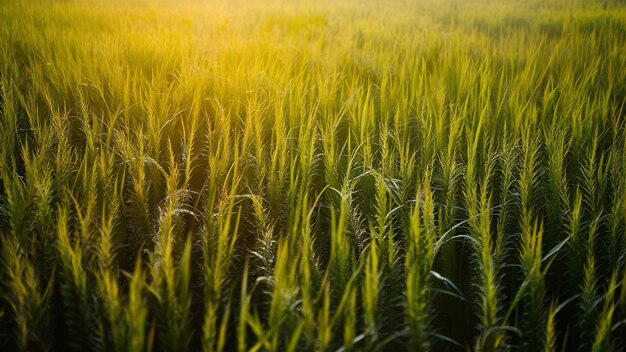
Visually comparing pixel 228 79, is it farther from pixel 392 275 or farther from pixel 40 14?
pixel 40 14

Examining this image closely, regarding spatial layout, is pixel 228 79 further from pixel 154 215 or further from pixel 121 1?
pixel 121 1

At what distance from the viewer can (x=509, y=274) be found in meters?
0.73

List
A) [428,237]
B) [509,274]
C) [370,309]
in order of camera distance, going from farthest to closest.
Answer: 1. [509,274]
2. [428,237]
3. [370,309]

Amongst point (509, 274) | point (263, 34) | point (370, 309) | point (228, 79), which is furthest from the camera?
point (263, 34)

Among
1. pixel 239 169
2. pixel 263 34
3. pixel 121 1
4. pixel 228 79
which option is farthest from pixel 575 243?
pixel 121 1

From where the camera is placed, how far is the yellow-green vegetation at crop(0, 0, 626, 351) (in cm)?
45

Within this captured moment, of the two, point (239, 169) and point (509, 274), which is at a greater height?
point (239, 169)

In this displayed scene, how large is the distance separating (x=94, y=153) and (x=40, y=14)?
2289 millimetres

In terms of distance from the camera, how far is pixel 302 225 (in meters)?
0.54

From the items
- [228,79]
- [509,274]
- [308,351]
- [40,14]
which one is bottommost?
[509,274]

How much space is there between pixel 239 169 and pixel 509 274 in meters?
0.52

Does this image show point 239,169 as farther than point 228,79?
No

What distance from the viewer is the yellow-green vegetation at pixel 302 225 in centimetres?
45

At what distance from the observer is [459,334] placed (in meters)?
0.59
